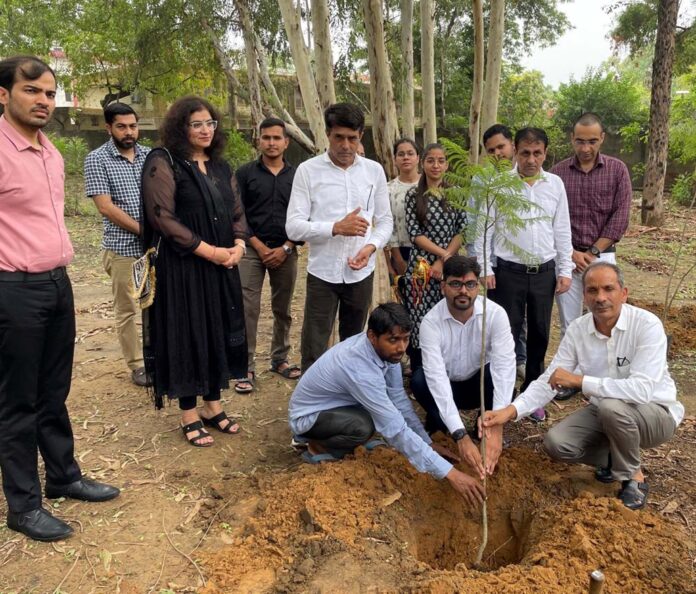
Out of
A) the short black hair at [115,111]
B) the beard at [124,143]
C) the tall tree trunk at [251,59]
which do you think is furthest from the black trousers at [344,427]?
the tall tree trunk at [251,59]

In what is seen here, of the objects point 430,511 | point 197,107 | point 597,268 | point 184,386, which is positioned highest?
point 197,107

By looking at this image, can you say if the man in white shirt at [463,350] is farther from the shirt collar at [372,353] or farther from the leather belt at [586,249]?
the leather belt at [586,249]

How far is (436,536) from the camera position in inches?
133

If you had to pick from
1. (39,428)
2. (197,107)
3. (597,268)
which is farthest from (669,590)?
(197,107)

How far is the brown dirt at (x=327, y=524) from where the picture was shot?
2.74 m

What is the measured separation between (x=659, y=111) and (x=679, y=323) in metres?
6.59

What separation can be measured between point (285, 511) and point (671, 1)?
1152 cm

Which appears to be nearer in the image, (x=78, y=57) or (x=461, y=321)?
(x=461, y=321)

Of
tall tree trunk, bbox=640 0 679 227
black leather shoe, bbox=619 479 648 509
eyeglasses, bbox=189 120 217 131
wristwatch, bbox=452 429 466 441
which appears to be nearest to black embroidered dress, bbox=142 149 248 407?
eyeglasses, bbox=189 120 217 131

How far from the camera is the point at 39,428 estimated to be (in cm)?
314

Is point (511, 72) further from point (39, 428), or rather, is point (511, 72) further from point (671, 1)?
point (39, 428)

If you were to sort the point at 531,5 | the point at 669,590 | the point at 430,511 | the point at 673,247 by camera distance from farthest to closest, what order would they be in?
the point at 531,5 → the point at 673,247 → the point at 430,511 → the point at 669,590

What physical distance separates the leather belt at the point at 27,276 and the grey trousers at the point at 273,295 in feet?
6.29

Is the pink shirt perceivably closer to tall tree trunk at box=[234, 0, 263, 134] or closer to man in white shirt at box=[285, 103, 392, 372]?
man in white shirt at box=[285, 103, 392, 372]
